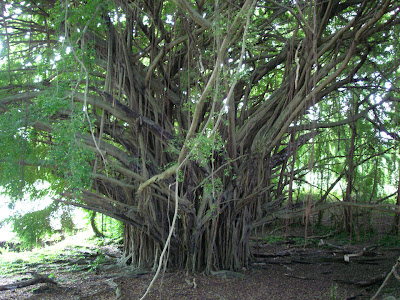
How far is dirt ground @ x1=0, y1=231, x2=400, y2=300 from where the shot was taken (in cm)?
378

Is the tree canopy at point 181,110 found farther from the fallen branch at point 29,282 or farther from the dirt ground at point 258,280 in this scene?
the fallen branch at point 29,282

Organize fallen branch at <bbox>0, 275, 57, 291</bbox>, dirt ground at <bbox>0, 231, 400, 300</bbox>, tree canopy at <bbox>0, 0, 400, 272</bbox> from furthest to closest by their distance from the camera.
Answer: fallen branch at <bbox>0, 275, 57, 291</bbox>
dirt ground at <bbox>0, 231, 400, 300</bbox>
tree canopy at <bbox>0, 0, 400, 272</bbox>

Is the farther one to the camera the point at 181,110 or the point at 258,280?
the point at 181,110

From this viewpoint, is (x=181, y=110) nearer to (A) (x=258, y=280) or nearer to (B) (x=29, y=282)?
(A) (x=258, y=280)

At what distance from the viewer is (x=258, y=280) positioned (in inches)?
167

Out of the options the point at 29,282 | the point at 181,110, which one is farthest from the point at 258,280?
the point at 29,282

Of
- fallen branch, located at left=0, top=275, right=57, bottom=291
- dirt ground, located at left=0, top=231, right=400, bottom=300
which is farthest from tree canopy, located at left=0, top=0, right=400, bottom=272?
fallen branch, located at left=0, top=275, right=57, bottom=291

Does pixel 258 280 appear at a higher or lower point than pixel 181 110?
lower

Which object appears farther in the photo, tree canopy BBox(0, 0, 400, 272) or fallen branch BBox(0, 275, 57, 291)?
fallen branch BBox(0, 275, 57, 291)

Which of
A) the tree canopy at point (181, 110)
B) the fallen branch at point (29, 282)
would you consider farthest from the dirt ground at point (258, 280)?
the tree canopy at point (181, 110)

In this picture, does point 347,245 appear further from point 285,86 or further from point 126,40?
point 126,40

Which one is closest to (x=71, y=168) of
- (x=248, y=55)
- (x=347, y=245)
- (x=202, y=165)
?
(x=202, y=165)

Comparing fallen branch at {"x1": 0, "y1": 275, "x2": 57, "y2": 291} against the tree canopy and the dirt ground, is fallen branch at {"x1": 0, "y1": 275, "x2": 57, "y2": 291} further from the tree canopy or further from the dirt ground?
the tree canopy

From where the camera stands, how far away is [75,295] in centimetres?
387
